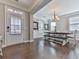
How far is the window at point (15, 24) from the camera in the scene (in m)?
6.23

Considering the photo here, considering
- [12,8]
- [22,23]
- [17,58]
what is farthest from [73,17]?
[17,58]

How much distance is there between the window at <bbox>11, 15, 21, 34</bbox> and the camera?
6.23m

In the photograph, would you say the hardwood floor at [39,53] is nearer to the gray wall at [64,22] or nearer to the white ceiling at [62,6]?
the white ceiling at [62,6]

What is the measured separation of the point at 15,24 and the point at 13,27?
289mm

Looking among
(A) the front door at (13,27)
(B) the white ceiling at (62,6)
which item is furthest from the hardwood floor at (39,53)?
(B) the white ceiling at (62,6)

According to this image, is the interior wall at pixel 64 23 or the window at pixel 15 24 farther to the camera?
the interior wall at pixel 64 23

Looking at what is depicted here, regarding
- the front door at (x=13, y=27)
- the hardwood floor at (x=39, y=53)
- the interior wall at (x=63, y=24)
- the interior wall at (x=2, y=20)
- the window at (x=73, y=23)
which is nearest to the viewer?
the hardwood floor at (x=39, y=53)

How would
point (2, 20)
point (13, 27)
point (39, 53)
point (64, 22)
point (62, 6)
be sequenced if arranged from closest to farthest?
1. point (39, 53)
2. point (2, 20)
3. point (13, 27)
4. point (62, 6)
5. point (64, 22)

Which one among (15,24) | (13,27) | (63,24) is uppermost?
(63,24)

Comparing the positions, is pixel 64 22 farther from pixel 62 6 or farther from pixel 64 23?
pixel 62 6

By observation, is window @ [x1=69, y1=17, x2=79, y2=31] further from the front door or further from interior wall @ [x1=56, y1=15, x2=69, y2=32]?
the front door

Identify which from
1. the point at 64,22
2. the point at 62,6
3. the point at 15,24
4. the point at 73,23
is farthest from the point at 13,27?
the point at 64,22

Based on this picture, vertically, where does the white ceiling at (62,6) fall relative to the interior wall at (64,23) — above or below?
above

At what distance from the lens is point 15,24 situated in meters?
6.51
